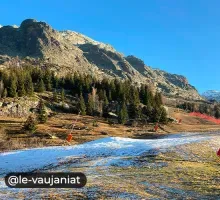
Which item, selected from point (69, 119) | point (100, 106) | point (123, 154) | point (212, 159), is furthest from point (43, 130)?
point (212, 159)

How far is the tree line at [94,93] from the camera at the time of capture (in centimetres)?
11169

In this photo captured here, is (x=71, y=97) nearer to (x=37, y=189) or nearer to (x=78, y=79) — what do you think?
(x=78, y=79)

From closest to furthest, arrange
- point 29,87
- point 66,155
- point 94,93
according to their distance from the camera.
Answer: point 66,155 < point 29,87 < point 94,93

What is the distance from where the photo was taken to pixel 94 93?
127m

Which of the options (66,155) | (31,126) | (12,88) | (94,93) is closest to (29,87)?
(12,88)

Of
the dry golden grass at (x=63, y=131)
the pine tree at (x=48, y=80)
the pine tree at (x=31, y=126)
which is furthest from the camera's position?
the pine tree at (x=48, y=80)

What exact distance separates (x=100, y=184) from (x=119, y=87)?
388 ft

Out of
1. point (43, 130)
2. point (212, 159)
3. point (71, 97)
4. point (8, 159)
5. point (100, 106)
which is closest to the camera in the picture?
point (212, 159)

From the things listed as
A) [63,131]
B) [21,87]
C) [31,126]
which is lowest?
[63,131]

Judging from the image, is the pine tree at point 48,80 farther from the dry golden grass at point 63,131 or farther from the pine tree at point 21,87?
the dry golden grass at point 63,131

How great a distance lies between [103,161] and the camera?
2581cm

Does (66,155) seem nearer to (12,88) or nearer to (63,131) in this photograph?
(63,131)

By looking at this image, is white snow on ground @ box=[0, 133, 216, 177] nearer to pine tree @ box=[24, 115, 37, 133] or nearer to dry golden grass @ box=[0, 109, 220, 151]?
dry golden grass @ box=[0, 109, 220, 151]

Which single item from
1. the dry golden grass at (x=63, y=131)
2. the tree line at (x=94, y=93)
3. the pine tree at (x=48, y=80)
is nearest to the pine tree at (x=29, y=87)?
the tree line at (x=94, y=93)
